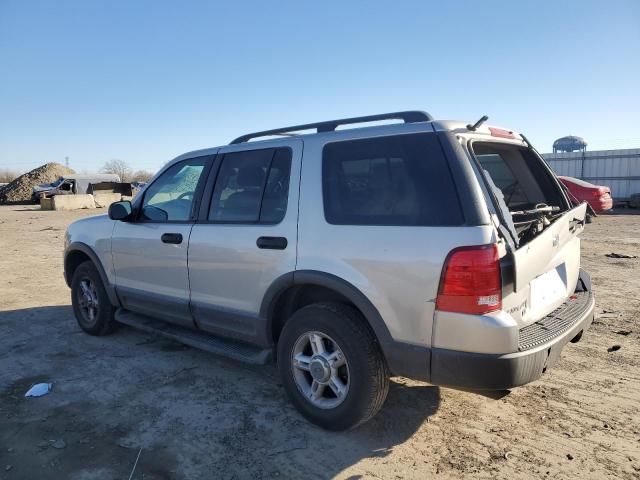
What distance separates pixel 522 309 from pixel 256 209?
196cm

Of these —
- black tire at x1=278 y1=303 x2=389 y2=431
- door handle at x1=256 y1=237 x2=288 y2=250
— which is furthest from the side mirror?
black tire at x1=278 y1=303 x2=389 y2=431

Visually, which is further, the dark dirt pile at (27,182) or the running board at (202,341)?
the dark dirt pile at (27,182)

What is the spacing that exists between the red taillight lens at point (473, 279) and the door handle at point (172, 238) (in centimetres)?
237

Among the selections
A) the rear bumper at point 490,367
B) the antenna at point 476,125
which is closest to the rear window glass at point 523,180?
the antenna at point 476,125

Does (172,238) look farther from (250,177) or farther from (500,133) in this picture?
(500,133)

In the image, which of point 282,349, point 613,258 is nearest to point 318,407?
point 282,349

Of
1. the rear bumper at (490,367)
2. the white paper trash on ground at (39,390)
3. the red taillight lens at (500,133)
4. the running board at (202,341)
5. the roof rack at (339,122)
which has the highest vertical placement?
the roof rack at (339,122)

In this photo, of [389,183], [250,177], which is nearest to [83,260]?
[250,177]

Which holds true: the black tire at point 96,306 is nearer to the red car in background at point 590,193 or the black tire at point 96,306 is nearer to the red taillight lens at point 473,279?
the red taillight lens at point 473,279

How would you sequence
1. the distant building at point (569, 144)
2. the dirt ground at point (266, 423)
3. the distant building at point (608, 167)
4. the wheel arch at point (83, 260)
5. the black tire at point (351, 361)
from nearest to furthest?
the dirt ground at point (266, 423)
the black tire at point (351, 361)
the wheel arch at point (83, 260)
the distant building at point (608, 167)
the distant building at point (569, 144)

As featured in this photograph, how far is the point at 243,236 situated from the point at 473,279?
1743 millimetres

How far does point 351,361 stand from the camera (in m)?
2.93

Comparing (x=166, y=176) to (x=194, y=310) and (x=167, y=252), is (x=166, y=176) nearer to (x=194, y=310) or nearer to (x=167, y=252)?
(x=167, y=252)

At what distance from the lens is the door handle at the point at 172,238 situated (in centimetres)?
399
